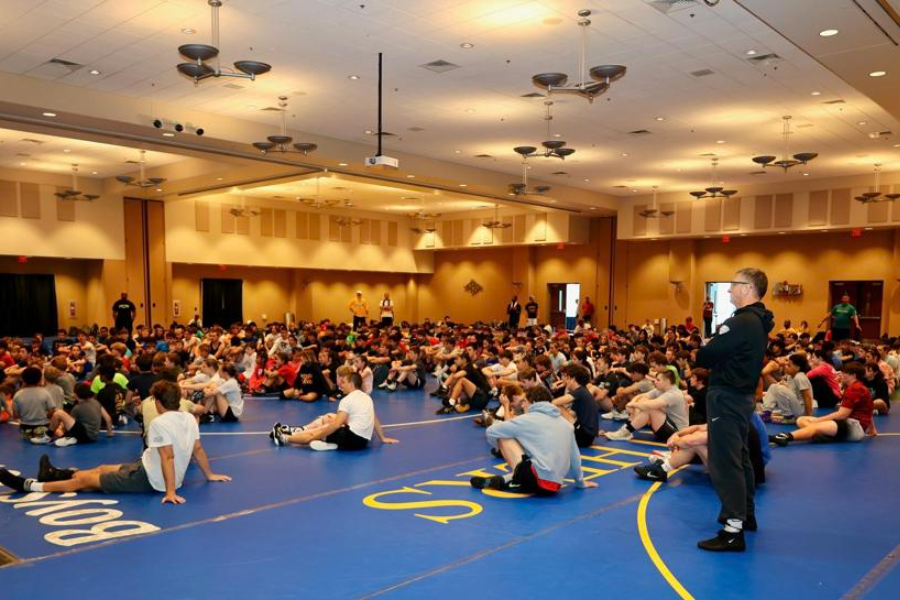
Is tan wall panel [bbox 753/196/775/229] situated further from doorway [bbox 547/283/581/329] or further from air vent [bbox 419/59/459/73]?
air vent [bbox 419/59/459/73]

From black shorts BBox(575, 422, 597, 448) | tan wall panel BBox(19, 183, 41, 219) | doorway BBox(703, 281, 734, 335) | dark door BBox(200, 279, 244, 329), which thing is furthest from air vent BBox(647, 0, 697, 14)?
dark door BBox(200, 279, 244, 329)

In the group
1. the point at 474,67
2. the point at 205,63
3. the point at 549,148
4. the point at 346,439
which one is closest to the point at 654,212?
the point at 549,148

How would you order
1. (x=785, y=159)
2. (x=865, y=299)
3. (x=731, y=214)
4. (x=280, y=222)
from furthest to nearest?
(x=280, y=222) → (x=731, y=214) → (x=865, y=299) → (x=785, y=159)

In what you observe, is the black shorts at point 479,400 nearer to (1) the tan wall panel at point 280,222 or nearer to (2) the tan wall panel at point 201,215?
(2) the tan wall panel at point 201,215

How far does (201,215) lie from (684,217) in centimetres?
1801

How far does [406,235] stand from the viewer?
33312 mm

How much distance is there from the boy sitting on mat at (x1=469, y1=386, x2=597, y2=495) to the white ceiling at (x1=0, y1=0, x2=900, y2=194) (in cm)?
495

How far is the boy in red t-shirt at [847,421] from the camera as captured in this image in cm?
873

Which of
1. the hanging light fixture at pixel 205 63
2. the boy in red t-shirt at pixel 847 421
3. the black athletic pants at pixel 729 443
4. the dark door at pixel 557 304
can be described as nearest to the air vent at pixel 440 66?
the hanging light fixture at pixel 205 63

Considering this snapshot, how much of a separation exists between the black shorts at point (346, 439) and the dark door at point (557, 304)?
22944mm

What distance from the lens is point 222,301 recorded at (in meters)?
28.1

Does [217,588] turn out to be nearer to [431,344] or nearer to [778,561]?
[778,561]

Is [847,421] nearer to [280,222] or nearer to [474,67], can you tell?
[474,67]

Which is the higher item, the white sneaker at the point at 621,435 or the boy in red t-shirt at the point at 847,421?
the boy in red t-shirt at the point at 847,421
